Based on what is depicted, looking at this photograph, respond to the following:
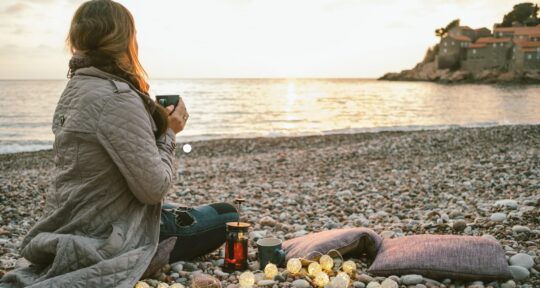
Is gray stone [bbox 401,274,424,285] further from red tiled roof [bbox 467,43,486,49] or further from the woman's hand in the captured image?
red tiled roof [bbox 467,43,486,49]

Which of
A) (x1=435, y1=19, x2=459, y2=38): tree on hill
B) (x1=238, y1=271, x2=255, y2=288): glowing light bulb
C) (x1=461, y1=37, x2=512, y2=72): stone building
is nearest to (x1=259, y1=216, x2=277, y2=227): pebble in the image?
(x1=238, y1=271, x2=255, y2=288): glowing light bulb

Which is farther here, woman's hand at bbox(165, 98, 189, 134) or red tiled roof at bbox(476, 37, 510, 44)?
red tiled roof at bbox(476, 37, 510, 44)

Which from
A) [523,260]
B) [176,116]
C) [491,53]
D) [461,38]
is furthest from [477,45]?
[176,116]

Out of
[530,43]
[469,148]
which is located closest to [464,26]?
[530,43]

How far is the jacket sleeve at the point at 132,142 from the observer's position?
9.41 ft

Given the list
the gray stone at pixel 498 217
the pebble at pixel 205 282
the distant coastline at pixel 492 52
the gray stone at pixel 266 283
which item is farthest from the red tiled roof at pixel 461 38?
the pebble at pixel 205 282

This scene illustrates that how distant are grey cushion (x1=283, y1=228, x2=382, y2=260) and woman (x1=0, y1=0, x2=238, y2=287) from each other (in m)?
1.53

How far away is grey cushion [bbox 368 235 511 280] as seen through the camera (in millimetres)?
3670

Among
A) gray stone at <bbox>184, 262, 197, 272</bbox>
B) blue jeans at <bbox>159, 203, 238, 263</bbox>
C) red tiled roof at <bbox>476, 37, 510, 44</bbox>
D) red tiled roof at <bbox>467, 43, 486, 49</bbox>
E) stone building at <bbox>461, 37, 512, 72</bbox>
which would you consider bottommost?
gray stone at <bbox>184, 262, 197, 272</bbox>

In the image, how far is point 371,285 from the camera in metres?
3.62

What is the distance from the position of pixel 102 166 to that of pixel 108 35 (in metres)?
0.88

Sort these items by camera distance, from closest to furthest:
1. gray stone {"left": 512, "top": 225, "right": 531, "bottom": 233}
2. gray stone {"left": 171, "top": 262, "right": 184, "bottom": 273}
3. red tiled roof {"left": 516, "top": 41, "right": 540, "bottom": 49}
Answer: gray stone {"left": 171, "top": 262, "right": 184, "bottom": 273} → gray stone {"left": 512, "top": 225, "right": 531, "bottom": 233} → red tiled roof {"left": 516, "top": 41, "right": 540, "bottom": 49}

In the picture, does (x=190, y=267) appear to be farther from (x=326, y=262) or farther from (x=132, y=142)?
(x=132, y=142)

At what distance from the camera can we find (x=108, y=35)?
2918 millimetres
